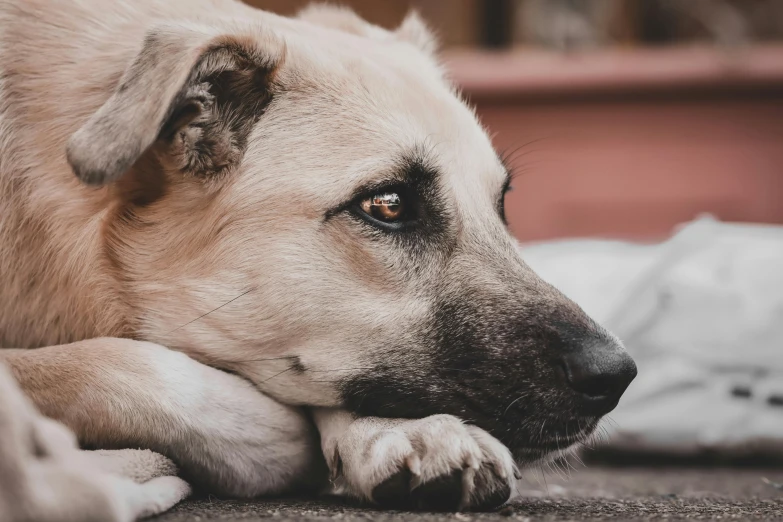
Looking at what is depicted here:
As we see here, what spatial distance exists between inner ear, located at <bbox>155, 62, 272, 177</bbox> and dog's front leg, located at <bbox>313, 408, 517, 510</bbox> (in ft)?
2.33

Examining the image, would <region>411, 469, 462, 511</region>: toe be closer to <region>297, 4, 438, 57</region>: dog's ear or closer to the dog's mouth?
the dog's mouth

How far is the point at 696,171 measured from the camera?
5.33 meters

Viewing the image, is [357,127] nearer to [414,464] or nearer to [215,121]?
[215,121]

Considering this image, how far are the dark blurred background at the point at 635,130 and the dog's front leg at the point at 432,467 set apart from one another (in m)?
3.88

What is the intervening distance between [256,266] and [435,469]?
629mm

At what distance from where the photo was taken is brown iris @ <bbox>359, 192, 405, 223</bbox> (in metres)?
1.82

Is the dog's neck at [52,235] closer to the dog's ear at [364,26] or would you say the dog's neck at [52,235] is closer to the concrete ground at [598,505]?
the concrete ground at [598,505]

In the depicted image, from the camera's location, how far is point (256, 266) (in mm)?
1784

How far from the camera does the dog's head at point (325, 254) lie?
167cm

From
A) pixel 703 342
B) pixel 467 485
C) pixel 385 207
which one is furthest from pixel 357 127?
pixel 703 342

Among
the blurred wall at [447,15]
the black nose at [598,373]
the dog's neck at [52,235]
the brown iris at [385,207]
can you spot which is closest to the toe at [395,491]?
the black nose at [598,373]

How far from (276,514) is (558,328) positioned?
66cm

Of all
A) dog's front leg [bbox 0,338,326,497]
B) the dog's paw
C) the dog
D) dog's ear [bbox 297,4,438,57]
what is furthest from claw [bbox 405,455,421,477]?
dog's ear [bbox 297,4,438,57]

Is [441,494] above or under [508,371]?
under
